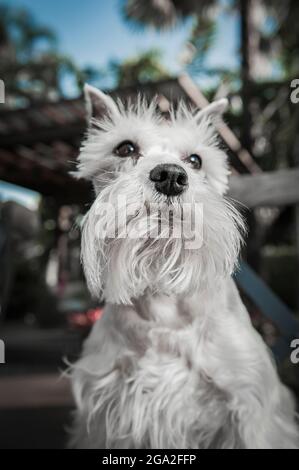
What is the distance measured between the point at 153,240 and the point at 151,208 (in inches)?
5.0

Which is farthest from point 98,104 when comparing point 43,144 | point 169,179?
point 43,144

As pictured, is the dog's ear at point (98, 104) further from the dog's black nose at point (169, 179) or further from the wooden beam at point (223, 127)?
the wooden beam at point (223, 127)

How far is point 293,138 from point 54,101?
11.1 ft

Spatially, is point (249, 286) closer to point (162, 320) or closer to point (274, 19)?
point (162, 320)

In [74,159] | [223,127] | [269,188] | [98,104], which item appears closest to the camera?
[98,104]

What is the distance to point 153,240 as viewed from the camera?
5.36ft

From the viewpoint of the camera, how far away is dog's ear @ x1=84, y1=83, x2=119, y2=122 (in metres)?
1.91

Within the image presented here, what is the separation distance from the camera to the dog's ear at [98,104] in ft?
6.26

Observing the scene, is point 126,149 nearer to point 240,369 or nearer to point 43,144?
point 240,369

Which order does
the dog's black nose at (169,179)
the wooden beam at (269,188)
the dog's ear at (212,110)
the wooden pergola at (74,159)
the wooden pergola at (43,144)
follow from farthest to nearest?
the wooden pergola at (43,144) < the wooden beam at (269,188) < the wooden pergola at (74,159) < the dog's ear at (212,110) < the dog's black nose at (169,179)

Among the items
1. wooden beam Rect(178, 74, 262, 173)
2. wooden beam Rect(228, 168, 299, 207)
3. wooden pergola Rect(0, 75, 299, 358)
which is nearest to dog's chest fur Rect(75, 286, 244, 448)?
wooden pergola Rect(0, 75, 299, 358)

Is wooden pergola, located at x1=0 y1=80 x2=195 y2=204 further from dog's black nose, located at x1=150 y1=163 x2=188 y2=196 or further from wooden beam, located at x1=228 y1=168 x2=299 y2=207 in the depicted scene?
dog's black nose, located at x1=150 y1=163 x2=188 y2=196

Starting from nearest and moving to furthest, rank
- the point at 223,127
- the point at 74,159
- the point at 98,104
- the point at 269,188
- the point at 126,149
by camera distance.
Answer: the point at 126,149 < the point at 98,104 < the point at 74,159 < the point at 223,127 < the point at 269,188

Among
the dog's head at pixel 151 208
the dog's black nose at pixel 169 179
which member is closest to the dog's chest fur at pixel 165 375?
the dog's head at pixel 151 208
